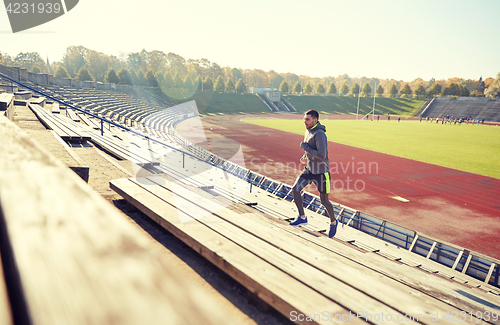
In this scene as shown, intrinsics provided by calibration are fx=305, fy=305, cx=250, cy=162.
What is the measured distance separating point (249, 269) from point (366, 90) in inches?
4671

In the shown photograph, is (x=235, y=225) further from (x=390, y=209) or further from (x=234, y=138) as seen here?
(x=234, y=138)

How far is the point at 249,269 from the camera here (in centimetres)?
228

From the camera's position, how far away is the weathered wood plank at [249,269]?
1.99 metres

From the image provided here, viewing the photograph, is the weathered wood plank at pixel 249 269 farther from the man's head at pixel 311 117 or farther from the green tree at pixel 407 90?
the green tree at pixel 407 90

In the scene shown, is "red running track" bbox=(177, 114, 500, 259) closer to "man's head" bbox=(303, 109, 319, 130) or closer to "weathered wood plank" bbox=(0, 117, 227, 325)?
"man's head" bbox=(303, 109, 319, 130)

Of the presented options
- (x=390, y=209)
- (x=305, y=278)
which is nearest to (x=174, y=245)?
(x=305, y=278)

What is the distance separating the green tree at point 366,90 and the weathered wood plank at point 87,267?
389 feet

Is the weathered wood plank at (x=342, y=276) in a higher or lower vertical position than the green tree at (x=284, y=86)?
lower

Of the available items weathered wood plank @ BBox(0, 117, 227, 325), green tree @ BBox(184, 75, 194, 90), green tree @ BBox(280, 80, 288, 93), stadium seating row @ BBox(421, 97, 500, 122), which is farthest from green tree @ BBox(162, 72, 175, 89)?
weathered wood plank @ BBox(0, 117, 227, 325)

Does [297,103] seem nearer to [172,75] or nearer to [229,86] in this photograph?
[229,86]

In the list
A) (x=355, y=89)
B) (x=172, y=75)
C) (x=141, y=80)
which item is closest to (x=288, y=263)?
(x=141, y=80)

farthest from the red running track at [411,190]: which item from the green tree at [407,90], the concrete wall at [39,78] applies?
the green tree at [407,90]

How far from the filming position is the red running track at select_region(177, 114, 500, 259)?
11641mm

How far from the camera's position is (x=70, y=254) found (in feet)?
2.99
